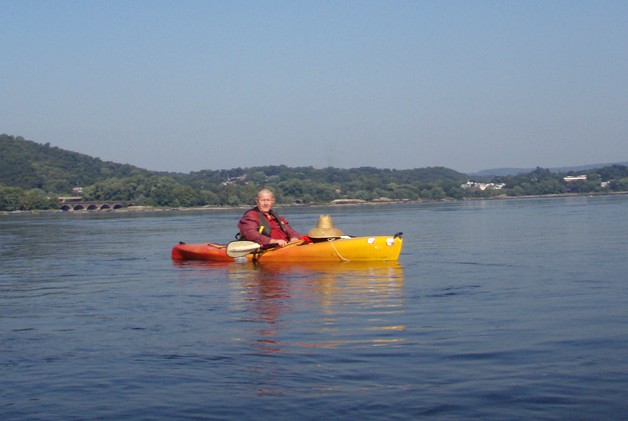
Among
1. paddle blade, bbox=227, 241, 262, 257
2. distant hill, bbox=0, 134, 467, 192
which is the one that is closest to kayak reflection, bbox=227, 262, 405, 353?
paddle blade, bbox=227, 241, 262, 257

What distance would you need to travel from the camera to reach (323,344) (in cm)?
823

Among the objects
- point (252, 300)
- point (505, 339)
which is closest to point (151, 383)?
point (505, 339)

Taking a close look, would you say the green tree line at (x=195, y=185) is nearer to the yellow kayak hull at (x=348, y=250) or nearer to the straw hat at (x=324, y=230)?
the straw hat at (x=324, y=230)

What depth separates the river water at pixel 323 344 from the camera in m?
6.14

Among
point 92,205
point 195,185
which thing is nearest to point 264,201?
point 92,205

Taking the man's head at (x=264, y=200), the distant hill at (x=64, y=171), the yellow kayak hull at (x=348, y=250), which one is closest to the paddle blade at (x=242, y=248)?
the yellow kayak hull at (x=348, y=250)

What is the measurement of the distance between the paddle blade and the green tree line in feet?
334

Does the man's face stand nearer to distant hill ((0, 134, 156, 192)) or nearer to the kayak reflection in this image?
the kayak reflection

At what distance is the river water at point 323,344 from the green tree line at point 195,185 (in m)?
106

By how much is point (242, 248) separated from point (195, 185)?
4957 inches

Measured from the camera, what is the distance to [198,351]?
8.12 metres

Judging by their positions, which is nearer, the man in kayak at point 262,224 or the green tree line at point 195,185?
the man in kayak at point 262,224

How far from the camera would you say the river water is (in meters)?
6.14

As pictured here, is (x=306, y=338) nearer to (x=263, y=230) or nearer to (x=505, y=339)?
(x=505, y=339)
